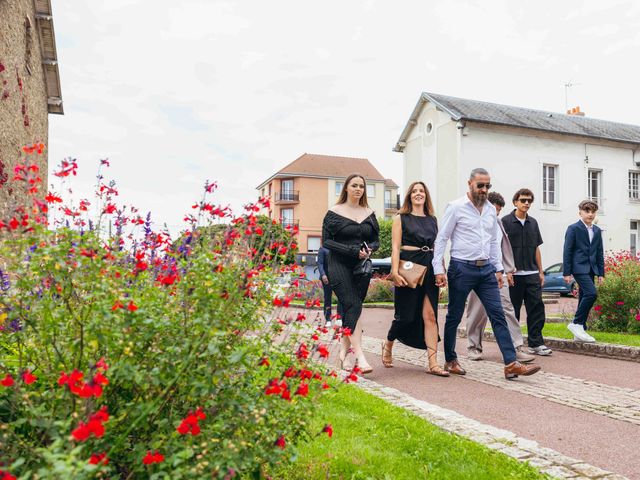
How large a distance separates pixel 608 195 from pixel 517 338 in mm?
25279

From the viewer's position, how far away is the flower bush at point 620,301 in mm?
9500

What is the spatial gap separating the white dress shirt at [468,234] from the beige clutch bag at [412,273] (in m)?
0.15

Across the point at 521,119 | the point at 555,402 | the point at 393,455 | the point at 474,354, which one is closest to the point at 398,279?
the point at 555,402

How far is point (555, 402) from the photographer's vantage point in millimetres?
5242

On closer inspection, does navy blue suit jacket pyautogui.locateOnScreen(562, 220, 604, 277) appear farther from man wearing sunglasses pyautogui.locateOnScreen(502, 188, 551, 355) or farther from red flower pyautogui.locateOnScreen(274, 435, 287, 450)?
red flower pyautogui.locateOnScreen(274, 435, 287, 450)

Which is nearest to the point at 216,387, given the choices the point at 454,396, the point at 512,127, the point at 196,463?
the point at 196,463

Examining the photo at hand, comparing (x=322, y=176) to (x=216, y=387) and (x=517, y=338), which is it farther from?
(x=216, y=387)

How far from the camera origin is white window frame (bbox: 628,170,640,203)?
1214 inches

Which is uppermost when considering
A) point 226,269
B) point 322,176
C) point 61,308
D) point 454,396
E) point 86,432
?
point 322,176

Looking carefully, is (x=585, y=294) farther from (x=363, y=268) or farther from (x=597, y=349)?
(x=363, y=268)

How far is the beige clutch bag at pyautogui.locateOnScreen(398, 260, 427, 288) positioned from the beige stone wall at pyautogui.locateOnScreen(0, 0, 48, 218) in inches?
236

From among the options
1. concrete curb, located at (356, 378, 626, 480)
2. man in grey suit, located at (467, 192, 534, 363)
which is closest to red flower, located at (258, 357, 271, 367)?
concrete curb, located at (356, 378, 626, 480)

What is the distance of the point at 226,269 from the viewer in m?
2.47

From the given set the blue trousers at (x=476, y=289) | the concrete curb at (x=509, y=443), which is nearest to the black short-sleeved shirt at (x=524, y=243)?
the blue trousers at (x=476, y=289)
